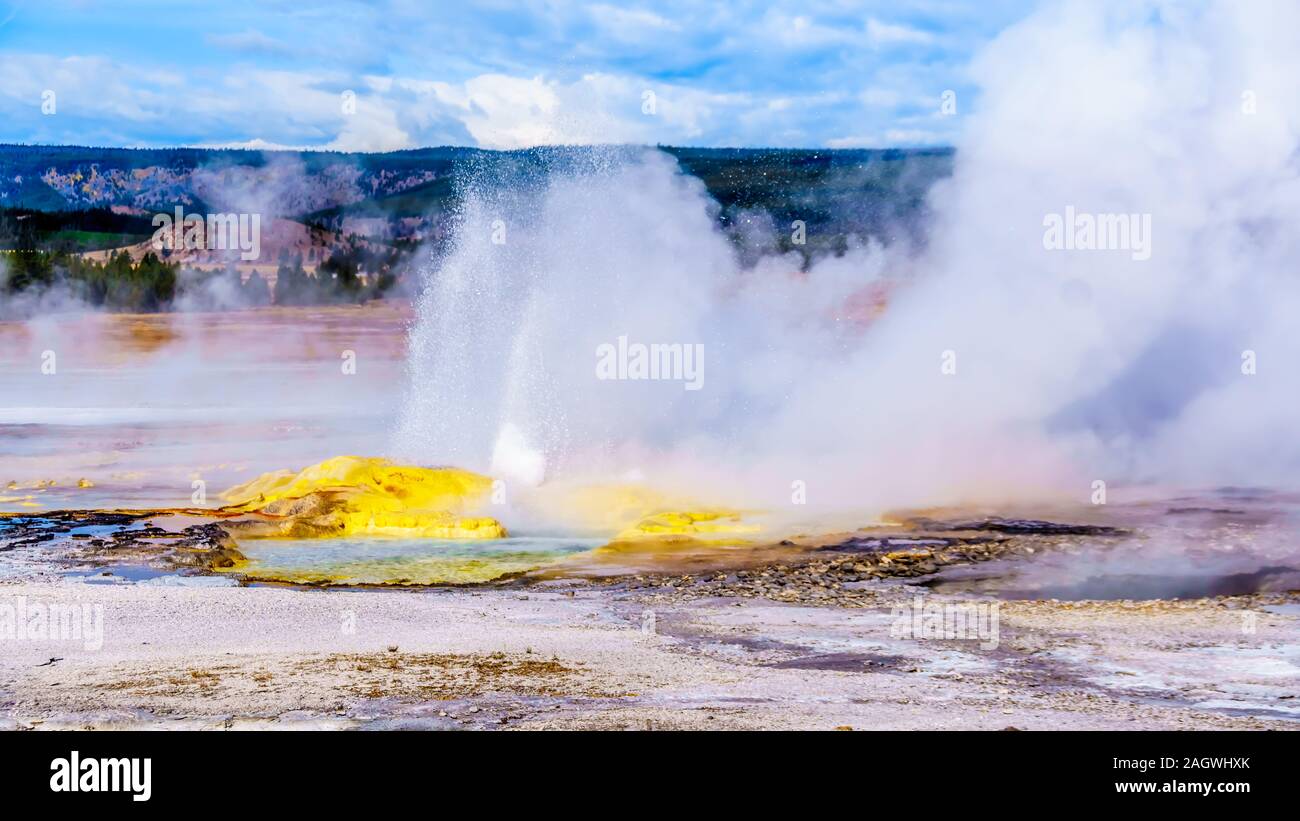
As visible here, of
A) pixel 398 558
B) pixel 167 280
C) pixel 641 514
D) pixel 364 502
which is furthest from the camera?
pixel 167 280

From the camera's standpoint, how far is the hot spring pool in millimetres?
16500

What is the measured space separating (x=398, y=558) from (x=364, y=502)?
303cm

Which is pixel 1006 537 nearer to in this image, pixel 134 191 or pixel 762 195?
pixel 762 195

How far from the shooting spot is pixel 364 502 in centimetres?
2061

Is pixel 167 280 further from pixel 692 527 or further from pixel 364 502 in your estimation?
pixel 692 527

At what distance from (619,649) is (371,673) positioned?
7.50ft

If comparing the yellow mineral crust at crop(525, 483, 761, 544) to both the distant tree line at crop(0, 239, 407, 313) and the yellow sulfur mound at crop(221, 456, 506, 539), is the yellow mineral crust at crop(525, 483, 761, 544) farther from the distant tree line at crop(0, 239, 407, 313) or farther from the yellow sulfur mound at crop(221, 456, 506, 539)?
the distant tree line at crop(0, 239, 407, 313)

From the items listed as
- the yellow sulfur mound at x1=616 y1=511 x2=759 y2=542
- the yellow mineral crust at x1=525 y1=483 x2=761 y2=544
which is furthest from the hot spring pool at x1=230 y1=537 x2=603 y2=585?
the yellow mineral crust at x1=525 y1=483 x2=761 y2=544

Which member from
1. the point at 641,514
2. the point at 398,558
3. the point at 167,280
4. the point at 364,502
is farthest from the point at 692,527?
the point at 167,280

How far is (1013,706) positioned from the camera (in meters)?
9.41

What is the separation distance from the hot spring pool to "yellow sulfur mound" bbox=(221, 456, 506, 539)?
0.46 metres

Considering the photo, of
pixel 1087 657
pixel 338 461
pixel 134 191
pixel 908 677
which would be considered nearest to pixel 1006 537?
pixel 1087 657

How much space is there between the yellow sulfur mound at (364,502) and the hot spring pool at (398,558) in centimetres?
46
